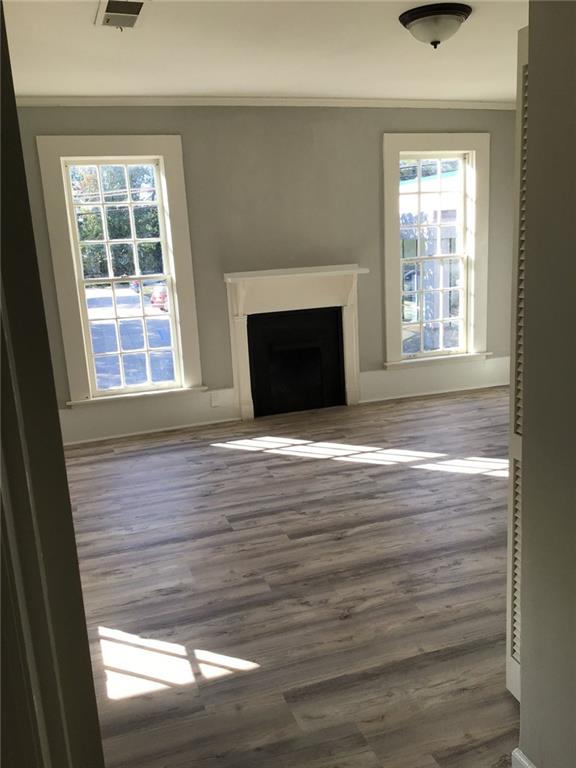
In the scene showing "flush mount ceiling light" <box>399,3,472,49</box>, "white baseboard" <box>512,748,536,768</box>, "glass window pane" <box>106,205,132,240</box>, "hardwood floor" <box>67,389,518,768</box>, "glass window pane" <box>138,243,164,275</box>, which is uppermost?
"flush mount ceiling light" <box>399,3,472,49</box>

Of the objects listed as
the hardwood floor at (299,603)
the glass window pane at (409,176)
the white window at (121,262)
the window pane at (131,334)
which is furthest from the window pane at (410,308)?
the window pane at (131,334)

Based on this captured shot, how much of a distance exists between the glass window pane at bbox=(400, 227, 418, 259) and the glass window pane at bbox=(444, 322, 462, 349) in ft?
2.87

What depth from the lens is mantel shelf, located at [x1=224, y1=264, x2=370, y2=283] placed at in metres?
5.64

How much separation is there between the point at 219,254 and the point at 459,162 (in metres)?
2.69

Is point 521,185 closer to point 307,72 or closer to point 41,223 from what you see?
point 307,72

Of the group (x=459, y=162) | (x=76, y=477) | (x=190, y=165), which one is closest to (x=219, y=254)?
(x=190, y=165)

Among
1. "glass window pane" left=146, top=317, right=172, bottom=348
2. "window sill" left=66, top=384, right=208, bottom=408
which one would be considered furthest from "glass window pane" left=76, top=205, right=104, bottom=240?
"window sill" left=66, top=384, right=208, bottom=408

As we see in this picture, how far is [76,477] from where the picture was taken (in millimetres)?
4762

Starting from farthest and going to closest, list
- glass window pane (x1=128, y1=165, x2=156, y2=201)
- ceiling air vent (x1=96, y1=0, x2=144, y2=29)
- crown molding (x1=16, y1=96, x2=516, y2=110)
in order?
glass window pane (x1=128, y1=165, x2=156, y2=201)
crown molding (x1=16, y1=96, x2=516, y2=110)
ceiling air vent (x1=96, y1=0, x2=144, y2=29)

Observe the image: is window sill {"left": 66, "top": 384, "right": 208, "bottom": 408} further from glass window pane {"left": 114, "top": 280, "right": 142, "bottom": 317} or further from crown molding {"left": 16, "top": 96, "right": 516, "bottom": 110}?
crown molding {"left": 16, "top": 96, "right": 516, "bottom": 110}

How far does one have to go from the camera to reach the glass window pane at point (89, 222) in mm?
5344

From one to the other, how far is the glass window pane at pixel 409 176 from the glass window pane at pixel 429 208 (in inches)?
5.9

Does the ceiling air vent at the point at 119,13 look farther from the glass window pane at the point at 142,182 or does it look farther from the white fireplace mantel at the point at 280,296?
the white fireplace mantel at the point at 280,296

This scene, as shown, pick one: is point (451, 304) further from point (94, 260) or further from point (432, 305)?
point (94, 260)
